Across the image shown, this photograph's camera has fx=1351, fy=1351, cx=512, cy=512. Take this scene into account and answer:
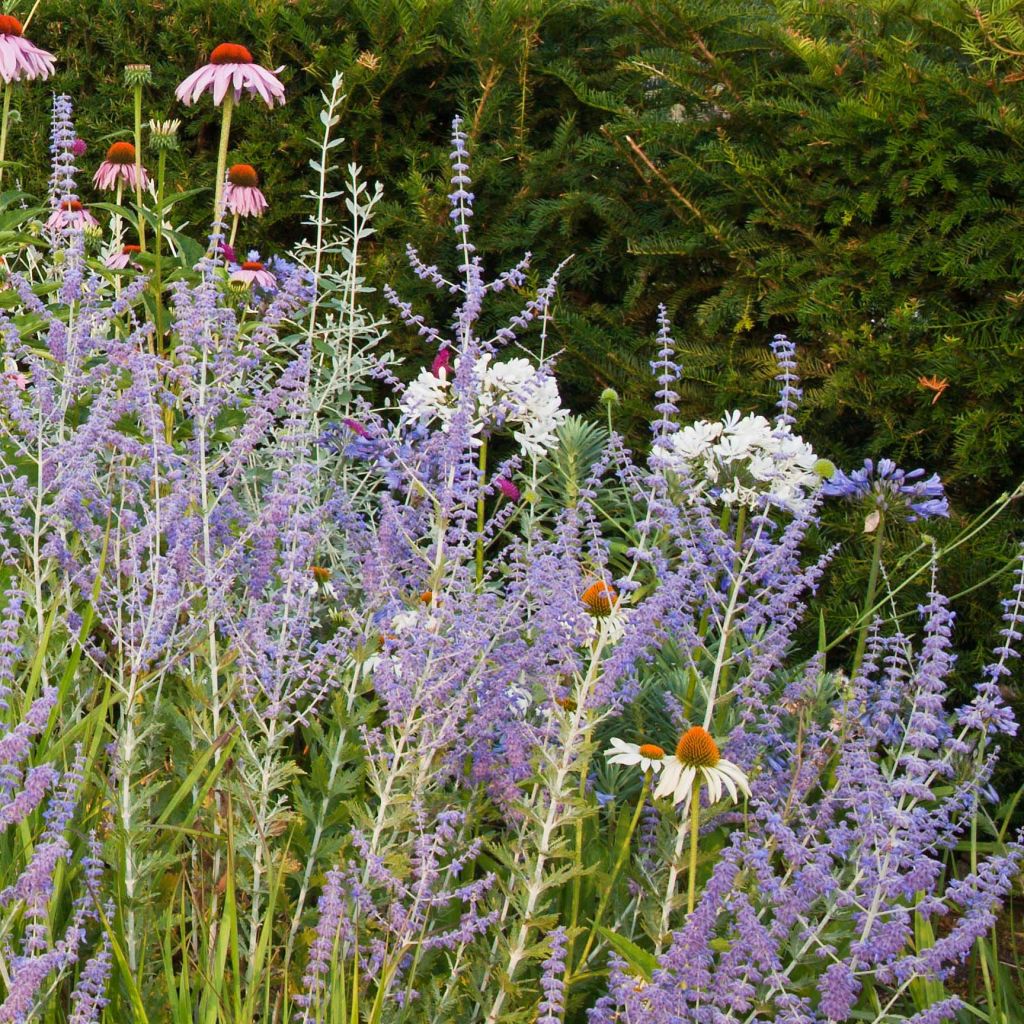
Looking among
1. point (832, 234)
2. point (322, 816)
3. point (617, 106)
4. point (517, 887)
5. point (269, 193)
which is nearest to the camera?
point (517, 887)

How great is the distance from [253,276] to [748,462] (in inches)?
70.0

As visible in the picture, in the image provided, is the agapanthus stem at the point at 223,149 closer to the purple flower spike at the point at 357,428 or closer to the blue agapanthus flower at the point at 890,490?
the purple flower spike at the point at 357,428

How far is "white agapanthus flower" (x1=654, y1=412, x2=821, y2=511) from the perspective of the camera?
273 cm

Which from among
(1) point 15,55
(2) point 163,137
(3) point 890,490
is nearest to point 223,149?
(2) point 163,137

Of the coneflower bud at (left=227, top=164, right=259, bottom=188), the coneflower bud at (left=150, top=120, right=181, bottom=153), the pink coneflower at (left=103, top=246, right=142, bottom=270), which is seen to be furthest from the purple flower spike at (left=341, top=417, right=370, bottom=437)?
the coneflower bud at (left=227, top=164, right=259, bottom=188)

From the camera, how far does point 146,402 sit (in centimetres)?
241

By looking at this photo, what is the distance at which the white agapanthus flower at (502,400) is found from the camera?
2.99 metres

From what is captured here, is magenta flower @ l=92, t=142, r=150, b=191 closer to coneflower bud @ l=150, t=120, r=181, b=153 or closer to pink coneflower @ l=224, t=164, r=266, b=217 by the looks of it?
pink coneflower @ l=224, t=164, r=266, b=217

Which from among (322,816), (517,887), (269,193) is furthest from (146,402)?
(269,193)

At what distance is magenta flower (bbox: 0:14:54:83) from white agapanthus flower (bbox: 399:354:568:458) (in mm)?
1589

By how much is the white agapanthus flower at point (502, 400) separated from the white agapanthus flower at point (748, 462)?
353mm

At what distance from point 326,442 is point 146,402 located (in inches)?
61.3

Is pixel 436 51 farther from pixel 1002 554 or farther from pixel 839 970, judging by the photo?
pixel 839 970

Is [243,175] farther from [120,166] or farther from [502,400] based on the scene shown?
[502,400]
